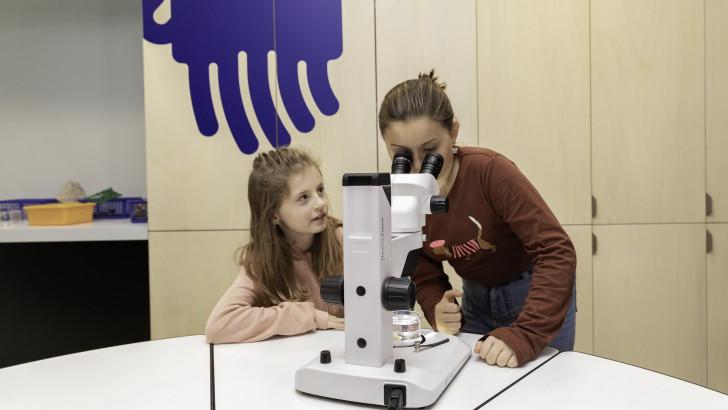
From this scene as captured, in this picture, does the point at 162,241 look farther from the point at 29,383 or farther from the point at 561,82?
the point at 561,82

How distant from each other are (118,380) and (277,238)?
703 mm

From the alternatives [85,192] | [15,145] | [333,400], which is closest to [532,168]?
[333,400]

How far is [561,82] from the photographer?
255cm

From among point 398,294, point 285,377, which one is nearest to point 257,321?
point 285,377

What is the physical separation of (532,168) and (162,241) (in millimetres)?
1691

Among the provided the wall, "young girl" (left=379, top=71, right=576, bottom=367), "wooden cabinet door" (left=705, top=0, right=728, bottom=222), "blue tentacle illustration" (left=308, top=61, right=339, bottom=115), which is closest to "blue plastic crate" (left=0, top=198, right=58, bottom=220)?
the wall

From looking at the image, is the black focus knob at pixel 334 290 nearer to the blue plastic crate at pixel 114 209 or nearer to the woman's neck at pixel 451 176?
the woman's neck at pixel 451 176

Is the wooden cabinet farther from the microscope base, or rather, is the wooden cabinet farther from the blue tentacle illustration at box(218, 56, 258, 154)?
the microscope base

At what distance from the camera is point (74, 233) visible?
103 inches

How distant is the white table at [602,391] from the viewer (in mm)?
883

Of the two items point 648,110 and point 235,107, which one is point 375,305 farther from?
point 648,110

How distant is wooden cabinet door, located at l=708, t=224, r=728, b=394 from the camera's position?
261cm

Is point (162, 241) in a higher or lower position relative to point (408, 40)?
lower

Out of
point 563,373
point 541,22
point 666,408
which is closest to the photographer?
point 666,408
